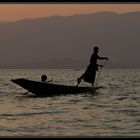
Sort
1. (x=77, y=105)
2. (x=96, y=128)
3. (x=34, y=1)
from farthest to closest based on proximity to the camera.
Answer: (x=77, y=105)
(x=96, y=128)
(x=34, y=1)

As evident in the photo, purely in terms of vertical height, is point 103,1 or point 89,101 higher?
point 103,1

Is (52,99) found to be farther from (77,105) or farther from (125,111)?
(125,111)

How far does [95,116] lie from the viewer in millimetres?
13805

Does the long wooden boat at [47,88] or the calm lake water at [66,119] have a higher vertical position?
A: the long wooden boat at [47,88]

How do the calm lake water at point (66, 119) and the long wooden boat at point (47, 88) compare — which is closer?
the calm lake water at point (66, 119)

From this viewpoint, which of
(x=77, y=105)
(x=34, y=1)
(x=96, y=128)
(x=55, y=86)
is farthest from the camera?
(x=55, y=86)

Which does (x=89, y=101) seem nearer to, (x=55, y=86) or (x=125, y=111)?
(x=55, y=86)

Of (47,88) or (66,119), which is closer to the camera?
(66,119)

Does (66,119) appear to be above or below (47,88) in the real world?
below

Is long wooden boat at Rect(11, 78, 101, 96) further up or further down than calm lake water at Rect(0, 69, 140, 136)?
further up

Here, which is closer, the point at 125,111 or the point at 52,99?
the point at 125,111

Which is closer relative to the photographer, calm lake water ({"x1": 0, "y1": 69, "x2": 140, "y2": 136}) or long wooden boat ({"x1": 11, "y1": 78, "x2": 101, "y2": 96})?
calm lake water ({"x1": 0, "y1": 69, "x2": 140, "y2": 136})

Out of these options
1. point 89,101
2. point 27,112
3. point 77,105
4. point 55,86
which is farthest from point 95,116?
point 55,86

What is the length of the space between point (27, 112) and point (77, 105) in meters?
2.91
